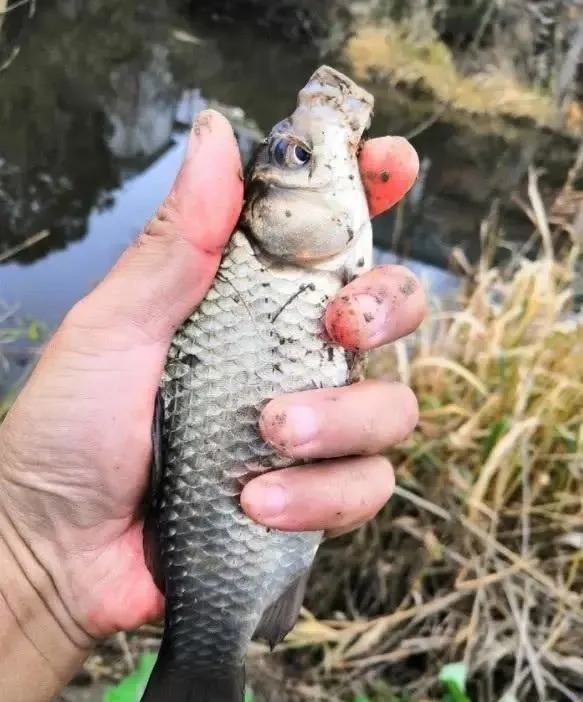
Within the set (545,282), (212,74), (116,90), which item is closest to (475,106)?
(212,74)

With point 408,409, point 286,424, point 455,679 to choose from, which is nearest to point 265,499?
point 286,424

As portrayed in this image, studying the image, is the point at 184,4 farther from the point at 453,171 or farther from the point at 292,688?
the point at 292,688

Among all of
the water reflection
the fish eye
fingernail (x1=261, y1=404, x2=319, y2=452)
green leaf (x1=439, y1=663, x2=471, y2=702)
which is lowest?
the water reflection

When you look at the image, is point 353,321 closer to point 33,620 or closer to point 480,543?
point 33,620

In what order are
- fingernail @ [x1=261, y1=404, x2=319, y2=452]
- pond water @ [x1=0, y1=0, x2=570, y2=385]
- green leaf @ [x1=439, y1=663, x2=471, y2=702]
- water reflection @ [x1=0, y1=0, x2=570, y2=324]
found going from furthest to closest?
water reflection @ [x1=0, y1=0, x2=570, y2=324], pond water @ [x1=0, y1=0, x2=570, y2=385], green leaf @ [x1=439, y1=663, x2=471, y2=702], fingernail @ [x1=261, y1=404, x2=319, y2=452]

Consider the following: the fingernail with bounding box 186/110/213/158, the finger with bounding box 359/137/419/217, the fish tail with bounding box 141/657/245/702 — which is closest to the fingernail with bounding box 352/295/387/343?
the finger with bounding box 359/137/419/217

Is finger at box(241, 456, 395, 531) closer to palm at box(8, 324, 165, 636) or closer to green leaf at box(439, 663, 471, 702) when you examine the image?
palm at box(8, 324, 165, 636)
